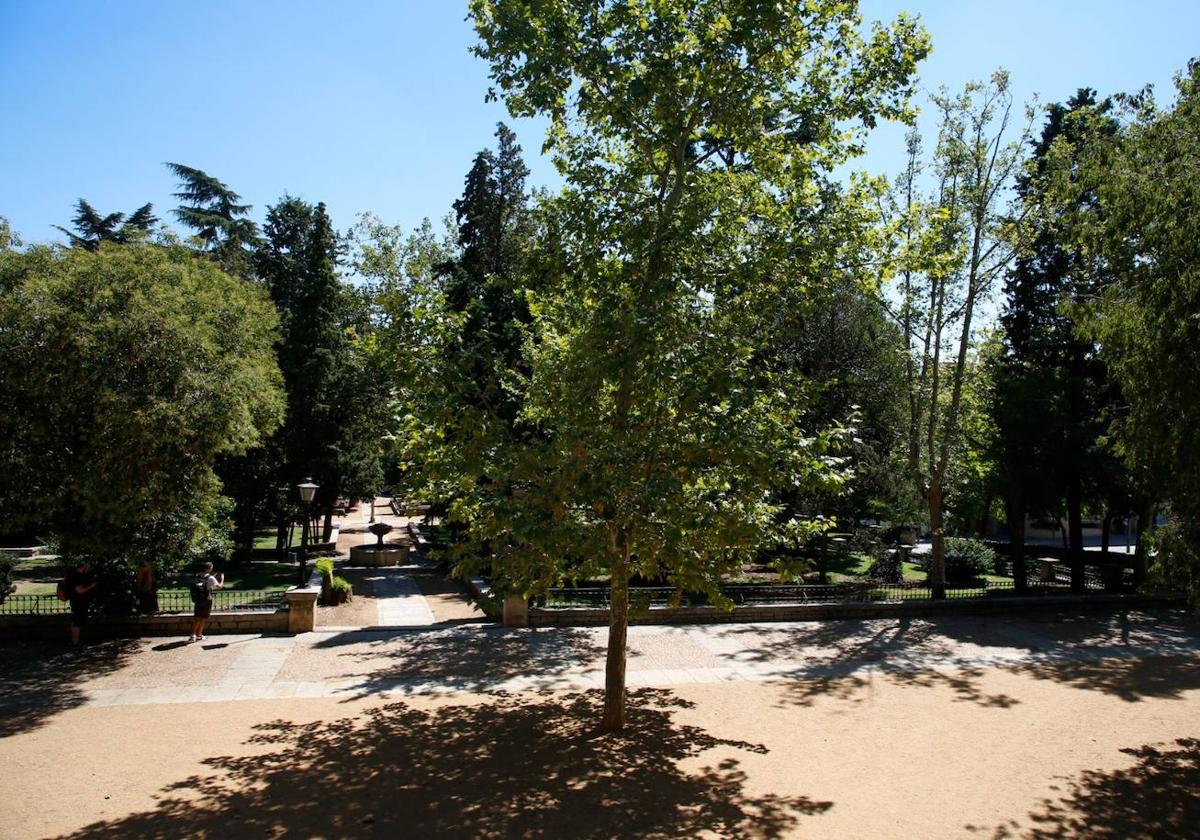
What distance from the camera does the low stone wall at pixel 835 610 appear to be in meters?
16.5

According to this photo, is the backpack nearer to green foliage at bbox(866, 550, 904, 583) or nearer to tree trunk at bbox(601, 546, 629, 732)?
tree trunk at bbox(601, 546, 629, 732)

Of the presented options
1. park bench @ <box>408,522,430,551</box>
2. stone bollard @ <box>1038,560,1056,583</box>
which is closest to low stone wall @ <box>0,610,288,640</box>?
park bench @ <box>408,522,430,551</box>

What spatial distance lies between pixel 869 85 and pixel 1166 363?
5.05m

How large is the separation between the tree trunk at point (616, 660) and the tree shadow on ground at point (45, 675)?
24.4 ft

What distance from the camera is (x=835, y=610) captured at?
59.6 feet

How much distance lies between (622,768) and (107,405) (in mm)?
10147

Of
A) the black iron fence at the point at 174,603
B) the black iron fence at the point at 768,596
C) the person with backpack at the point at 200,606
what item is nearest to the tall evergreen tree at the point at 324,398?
the black iron fence at the point at 174,603

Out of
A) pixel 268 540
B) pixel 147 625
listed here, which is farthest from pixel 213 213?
pixel 147 625

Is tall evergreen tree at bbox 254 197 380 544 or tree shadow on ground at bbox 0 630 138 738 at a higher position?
tall evergreen tree at bbox 254 197 380 544

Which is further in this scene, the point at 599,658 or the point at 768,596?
the point at 768,596

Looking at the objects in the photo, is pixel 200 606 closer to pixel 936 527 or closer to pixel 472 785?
pixel 472 785

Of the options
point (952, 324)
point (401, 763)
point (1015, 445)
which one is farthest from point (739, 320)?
point (1015, 445)

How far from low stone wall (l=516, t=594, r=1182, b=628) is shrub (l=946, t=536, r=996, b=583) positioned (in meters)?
7.07

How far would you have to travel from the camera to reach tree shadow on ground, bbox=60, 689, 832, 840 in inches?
290
